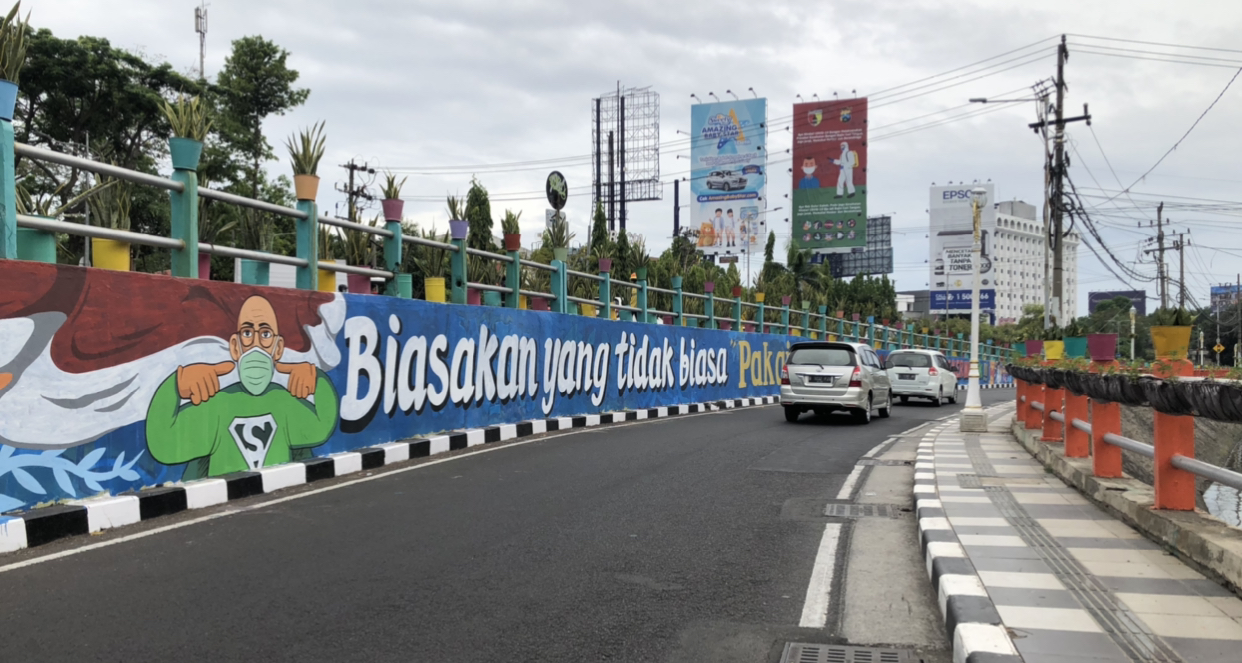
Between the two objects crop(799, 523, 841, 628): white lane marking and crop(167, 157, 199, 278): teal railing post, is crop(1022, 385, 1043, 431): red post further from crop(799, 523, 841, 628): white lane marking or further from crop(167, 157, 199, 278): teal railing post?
crop(167, 157, 199, 278): teal railing post

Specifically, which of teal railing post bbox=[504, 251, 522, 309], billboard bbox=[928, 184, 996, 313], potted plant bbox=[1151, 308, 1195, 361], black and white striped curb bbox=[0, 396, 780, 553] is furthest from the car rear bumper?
billboard bbox=[928, 184, 996, 313]

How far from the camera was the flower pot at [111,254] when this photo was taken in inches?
294

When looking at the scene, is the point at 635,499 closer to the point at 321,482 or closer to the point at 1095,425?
the point at 321,482

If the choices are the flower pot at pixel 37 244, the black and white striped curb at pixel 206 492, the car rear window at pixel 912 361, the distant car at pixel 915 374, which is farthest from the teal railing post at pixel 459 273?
the car rear window at pixel 912 361

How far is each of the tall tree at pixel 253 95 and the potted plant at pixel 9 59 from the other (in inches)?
1235

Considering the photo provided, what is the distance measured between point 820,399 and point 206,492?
11795 millimetres

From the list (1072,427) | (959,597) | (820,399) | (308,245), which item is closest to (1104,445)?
(1072,427)

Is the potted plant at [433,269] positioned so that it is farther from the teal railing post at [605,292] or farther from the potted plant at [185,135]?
the potted plant at [185,135]

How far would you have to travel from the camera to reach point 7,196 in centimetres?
608

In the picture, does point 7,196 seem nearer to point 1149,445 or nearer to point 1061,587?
point 1061,587

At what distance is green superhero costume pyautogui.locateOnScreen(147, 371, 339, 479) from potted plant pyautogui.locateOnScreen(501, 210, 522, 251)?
16.7 feet

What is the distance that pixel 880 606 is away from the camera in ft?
15.8

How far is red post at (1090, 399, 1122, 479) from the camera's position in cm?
741

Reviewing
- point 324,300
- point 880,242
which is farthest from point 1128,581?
point 880,242
